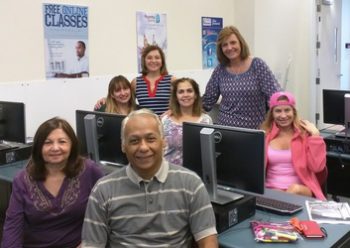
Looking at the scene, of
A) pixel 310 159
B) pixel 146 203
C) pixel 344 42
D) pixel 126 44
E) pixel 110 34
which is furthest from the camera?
pixel 344 42

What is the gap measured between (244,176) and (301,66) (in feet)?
14.7

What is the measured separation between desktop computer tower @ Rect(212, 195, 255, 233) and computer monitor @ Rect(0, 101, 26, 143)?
1.60m

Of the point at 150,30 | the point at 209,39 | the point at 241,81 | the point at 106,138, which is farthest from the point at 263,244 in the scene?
the point at 209,39

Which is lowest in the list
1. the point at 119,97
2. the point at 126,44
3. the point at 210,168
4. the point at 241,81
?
the point at 210,168

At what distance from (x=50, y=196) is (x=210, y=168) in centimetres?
74

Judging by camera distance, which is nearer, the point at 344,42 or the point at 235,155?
the point at 235,155

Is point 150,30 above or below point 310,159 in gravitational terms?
above

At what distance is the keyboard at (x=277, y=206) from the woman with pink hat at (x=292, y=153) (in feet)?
1.19

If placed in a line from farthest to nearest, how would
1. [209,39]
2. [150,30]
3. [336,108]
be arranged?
[209,39] → [150,30] → [336,108]

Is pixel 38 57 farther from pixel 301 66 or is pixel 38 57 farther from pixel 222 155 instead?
pixel 301 66

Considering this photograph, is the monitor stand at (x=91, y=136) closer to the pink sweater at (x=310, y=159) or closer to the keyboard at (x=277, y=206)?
the keyboard at (x=277, y=206)

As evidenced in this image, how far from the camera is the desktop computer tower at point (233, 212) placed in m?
1.91

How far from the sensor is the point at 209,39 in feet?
17.1

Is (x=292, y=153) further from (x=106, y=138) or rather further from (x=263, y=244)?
(x=106, y=138)
